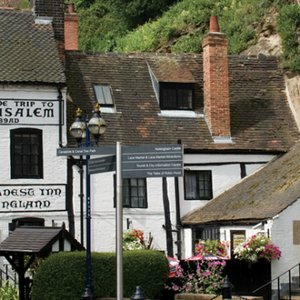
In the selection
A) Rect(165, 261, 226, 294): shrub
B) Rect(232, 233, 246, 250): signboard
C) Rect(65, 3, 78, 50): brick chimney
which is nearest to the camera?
Rect(165, 261, 226, 294): shrub

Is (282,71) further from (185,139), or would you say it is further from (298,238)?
(298,238)

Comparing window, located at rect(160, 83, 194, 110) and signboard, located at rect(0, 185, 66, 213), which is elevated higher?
window, located at rect(160, 83, 194, 110)

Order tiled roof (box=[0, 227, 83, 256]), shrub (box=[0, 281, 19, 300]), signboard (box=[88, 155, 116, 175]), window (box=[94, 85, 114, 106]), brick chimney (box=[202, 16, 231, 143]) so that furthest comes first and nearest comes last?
1. window (box=[94, 85, 114, 106])
2. brick chimney (box=[202, 16, 231, 143])
3. shrub (box=[0, 281, 19, 300])
4. tiled roof (box=[0, 227, 83, 256])
5. signboard (box=[88, 155, 116, 175])

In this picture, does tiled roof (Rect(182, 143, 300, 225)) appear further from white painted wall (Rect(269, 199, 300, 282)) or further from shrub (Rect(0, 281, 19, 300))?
shrub (Rect(0, 281, 19, 300))

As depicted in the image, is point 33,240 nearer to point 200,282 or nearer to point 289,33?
point 200,282

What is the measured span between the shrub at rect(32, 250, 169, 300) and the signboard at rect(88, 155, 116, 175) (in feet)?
11.1

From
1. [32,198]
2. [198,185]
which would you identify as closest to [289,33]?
[198,185]

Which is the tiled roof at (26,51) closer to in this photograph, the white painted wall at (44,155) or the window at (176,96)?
the white painted wall at (44,155)

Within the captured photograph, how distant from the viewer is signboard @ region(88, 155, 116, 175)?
13797mm

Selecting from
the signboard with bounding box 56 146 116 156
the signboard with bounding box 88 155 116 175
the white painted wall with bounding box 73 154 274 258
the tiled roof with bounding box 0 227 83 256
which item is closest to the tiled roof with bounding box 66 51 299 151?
the white painted wall with bounding box 73 154 274 258

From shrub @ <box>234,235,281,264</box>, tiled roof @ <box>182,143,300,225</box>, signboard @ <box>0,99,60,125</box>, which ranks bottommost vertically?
shrub @ <box>234,235,281,264</box>

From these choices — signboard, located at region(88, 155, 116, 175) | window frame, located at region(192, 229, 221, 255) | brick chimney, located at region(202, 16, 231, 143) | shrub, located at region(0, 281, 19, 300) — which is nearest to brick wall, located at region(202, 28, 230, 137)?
brick chimney, located at region(202, 16, 231, 143)

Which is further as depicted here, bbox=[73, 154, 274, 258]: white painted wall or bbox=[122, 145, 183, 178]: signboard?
bbox=[73, 154, 274, 258]: white painted wall

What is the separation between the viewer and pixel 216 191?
25.3 metres
